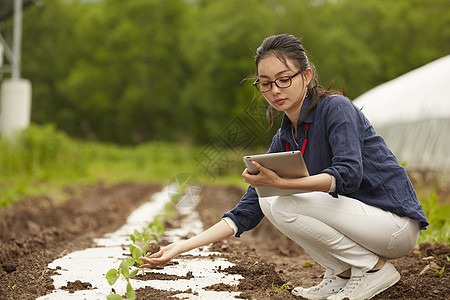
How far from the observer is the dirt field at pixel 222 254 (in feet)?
7.41

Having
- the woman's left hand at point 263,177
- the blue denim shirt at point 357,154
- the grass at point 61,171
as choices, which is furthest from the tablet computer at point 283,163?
the grass at point 61,171

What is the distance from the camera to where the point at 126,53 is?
26297 millimetres

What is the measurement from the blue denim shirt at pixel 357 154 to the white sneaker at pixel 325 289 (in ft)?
1.37

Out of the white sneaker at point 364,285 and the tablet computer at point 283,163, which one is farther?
the white sneaker at point 364,285

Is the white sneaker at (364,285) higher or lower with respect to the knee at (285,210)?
lower

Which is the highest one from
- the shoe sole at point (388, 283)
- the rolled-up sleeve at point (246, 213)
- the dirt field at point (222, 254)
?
the rolled-up sleeve at point (246, 213)

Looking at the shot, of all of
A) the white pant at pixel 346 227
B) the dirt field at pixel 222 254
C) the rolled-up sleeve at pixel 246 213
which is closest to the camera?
the white pant at pixel 346 227

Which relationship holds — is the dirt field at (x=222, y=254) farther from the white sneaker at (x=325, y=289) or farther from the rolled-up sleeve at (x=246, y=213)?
the rolled-up sleeve at (x=246, y=213)

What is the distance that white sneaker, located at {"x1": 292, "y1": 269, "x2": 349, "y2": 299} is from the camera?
2.26 meters

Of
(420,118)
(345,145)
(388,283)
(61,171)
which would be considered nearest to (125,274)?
(345,145)

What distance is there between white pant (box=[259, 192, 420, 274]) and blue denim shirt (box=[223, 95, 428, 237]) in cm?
5

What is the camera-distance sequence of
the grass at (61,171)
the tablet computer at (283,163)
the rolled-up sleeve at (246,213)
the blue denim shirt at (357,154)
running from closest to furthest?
the tablet computer at (283,163)
the blue denim shirt at (357,154)
the rolled-up sleeve at (246,213)
the grass at (61,171)

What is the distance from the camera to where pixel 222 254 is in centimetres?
314

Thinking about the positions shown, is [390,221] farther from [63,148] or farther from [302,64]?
[63,148]
